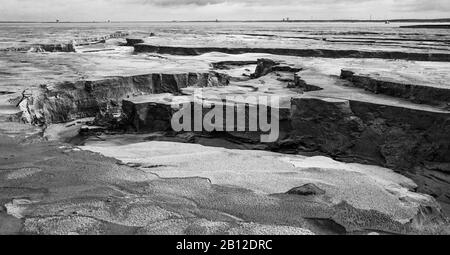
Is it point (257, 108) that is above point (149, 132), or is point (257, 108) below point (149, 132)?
above

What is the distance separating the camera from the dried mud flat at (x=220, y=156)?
266 centimetres

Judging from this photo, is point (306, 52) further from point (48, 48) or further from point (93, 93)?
point (48, 48)

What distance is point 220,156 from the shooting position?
13.4 ft

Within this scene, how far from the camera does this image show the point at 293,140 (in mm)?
5383

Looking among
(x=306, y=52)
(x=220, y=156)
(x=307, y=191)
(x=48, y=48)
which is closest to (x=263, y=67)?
(x=306, y=52)

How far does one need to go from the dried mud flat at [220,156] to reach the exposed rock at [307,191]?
0.04 feet

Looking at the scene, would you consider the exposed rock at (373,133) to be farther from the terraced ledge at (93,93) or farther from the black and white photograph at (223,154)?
the terraced ledge at (93,93)

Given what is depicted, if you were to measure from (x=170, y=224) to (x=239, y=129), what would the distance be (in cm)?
296

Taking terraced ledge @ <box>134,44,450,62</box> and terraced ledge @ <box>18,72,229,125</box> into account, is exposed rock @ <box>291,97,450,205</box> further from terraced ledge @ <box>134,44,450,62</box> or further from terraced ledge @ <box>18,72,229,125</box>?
terraced ledge @ <box>134,44,450,62</box>

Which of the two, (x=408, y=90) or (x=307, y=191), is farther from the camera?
Answer: (x=408, y=90)

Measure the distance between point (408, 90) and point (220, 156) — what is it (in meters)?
3.09

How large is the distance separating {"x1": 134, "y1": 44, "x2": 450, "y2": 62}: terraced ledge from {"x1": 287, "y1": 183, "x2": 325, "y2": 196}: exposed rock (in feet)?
→ 31.4
